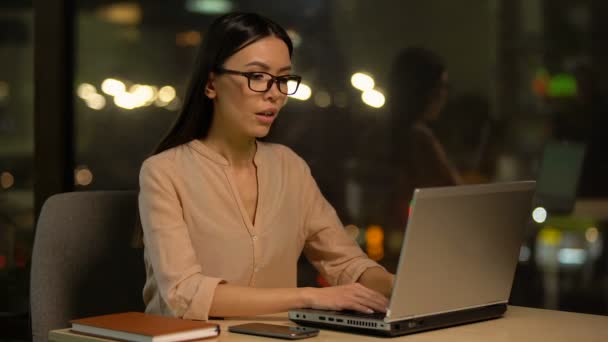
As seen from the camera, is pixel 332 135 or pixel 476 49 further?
pixel 332 135

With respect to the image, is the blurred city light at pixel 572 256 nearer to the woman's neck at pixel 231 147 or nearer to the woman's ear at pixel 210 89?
the woman's neck at pixel 231 147

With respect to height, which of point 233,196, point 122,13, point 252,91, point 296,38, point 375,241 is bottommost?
point 375,241

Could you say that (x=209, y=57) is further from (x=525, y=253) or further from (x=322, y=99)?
(x=525, y=253)

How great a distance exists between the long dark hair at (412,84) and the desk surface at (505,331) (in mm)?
919

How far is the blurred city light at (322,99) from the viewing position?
317 cm

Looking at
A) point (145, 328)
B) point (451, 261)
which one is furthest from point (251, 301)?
point (451, 261)

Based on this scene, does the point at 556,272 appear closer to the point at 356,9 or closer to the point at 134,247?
the point at 356,9

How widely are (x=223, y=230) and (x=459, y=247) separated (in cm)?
76

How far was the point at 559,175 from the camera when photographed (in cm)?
284

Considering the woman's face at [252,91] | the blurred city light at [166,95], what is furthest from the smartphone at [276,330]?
the blurred city light at [166,95]

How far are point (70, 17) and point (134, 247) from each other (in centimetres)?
121

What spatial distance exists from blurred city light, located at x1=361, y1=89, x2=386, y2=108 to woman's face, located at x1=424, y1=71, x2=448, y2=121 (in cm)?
15

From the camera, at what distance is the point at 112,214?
276cm

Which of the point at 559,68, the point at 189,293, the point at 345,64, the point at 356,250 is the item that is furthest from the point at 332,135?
the point at 189,293
